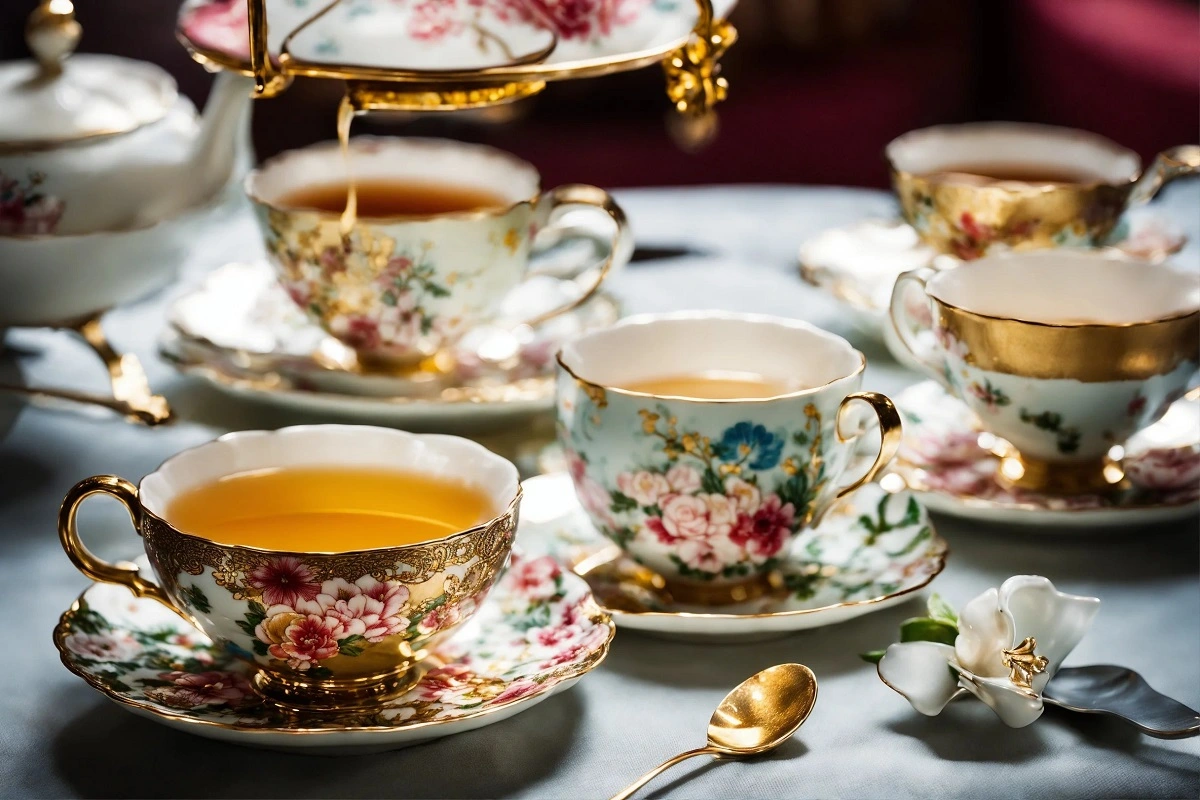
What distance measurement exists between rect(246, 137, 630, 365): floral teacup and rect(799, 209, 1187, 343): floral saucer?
0.20m

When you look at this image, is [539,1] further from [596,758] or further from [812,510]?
[596,758]

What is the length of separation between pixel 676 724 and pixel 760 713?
0.04 meters

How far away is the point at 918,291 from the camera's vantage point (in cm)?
96

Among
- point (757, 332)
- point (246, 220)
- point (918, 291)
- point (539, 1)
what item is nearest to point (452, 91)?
point (539, 1)

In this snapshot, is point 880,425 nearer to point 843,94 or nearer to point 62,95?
point 62,95

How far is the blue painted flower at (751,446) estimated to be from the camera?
0.73m

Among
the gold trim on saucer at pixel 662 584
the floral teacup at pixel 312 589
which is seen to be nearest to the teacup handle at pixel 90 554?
the floral teacup at pixel 312 589

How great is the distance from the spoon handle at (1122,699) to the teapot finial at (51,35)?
76cm

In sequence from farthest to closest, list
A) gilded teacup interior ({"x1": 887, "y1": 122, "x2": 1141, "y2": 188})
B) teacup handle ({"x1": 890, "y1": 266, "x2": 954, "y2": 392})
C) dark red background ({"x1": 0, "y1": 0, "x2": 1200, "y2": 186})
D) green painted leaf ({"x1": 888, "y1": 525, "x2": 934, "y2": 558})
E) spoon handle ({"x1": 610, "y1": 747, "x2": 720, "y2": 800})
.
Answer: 1. dark red background ({"x1": 0, "y1": 0, "x2": 1200, "y2": 186})
2. gilded teacup interior ({"x1": 887, "y1": 122, "x2": 1141, "y2": 188})
3. teacup handle ({"x1": 890, "y1": 266, "x2": 954, "y2": 392})
4. green painted leaf ({"x1": 888, "y1": 525, "x2": 934, "y2": 558})
5. spoon handle ({"x1": 610, "y1": 747, "x2": 720, "y2": 800})

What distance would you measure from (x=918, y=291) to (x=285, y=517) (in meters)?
0.45

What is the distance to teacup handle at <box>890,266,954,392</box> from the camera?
0.93 meters

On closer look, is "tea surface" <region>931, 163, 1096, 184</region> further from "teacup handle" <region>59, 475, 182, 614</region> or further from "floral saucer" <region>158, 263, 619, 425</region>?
"teacup handle" <region>59, 475, 182, 614</region>

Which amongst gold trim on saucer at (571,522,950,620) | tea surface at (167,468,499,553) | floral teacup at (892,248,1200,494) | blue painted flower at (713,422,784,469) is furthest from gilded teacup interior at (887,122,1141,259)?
tea surface at (167,468,499,553)

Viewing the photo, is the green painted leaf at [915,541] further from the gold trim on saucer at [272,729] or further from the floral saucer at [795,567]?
the gold trim on saucer at [272,729]
